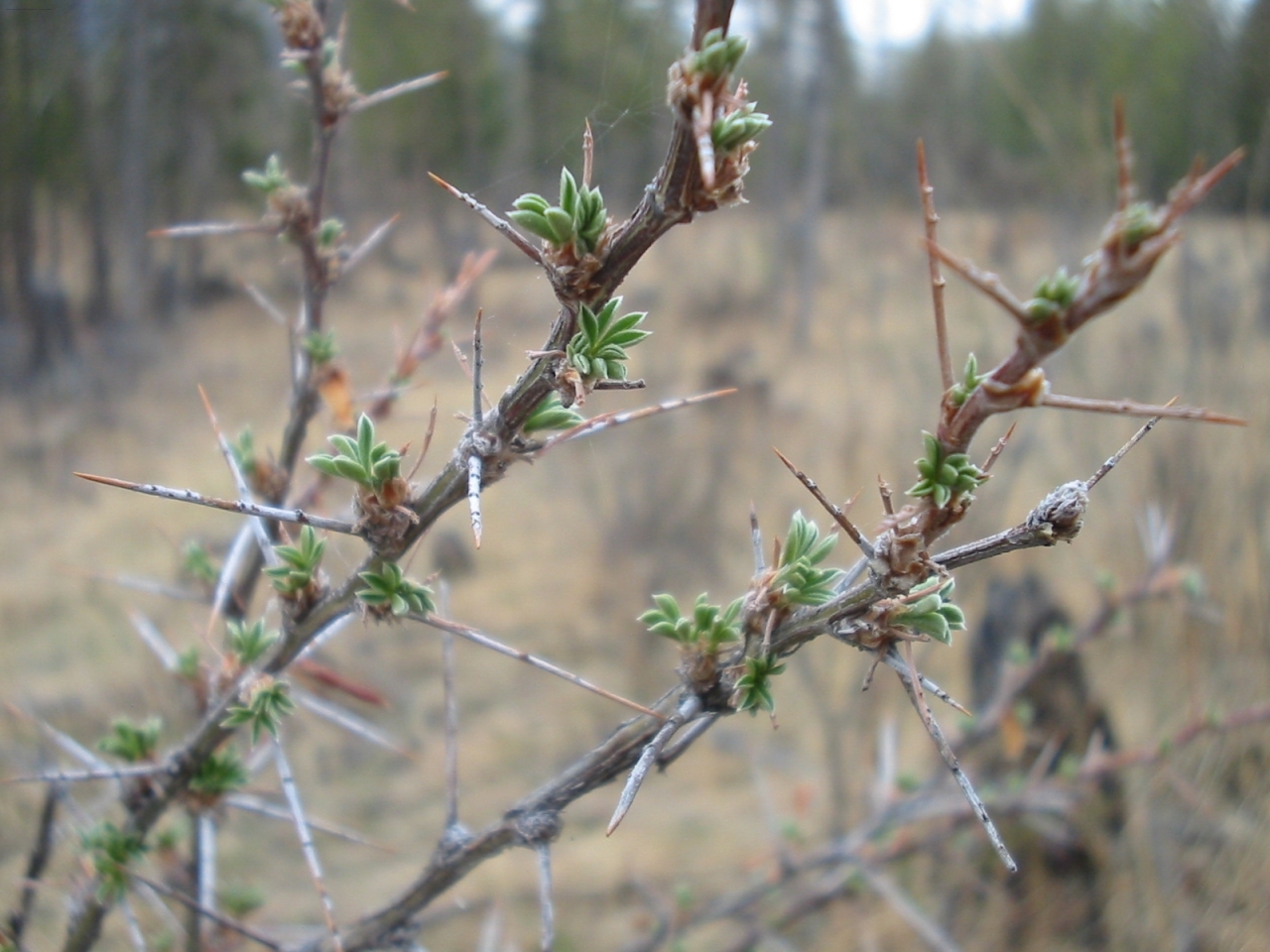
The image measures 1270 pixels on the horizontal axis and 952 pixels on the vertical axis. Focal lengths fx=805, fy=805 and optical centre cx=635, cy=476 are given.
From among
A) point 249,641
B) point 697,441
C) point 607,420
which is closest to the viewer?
point 607,420

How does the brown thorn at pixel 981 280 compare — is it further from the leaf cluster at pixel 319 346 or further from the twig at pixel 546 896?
the leaf cluster at pixel 319 346

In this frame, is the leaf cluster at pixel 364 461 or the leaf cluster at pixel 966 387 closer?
the leaf cluster at pixel 966 387

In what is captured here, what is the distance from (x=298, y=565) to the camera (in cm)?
71

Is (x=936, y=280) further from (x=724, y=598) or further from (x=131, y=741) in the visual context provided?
(x=724, y=598)

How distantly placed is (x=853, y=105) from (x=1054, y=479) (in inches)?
241

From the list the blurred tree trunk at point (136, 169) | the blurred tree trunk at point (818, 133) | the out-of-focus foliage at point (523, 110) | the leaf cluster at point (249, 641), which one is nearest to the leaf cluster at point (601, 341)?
the out-of-focus foliage at point (523, 110)

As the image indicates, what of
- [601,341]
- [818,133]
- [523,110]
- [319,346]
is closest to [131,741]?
[319,346]

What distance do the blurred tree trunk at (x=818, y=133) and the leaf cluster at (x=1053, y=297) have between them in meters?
8.14

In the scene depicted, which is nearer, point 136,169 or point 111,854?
point 111,854

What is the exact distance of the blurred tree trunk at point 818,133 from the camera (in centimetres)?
798

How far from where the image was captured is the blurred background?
2385 millimetres

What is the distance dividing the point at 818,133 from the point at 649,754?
8.64 m

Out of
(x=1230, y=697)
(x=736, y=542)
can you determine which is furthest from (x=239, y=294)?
(x=1230, y=697)

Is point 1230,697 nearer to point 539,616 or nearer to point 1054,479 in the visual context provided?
point 1054,479
